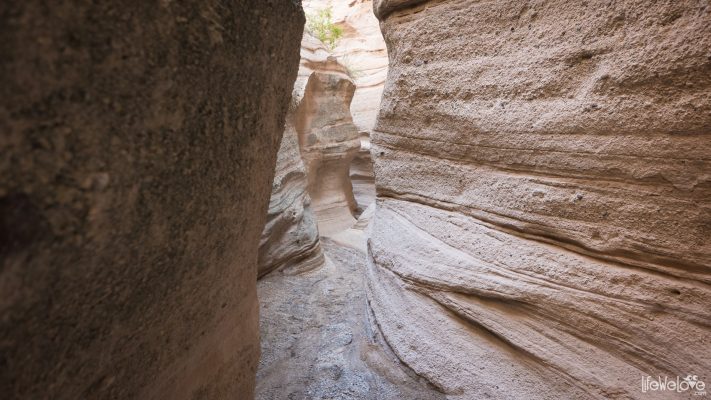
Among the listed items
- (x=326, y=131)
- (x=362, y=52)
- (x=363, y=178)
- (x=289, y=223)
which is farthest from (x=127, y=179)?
(x=362, y=52)

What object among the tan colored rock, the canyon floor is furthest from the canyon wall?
the tan colored rock

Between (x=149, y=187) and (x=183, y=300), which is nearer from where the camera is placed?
(x=149, y=187)

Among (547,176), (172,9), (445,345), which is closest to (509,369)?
(445,345)

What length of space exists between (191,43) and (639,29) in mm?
1861

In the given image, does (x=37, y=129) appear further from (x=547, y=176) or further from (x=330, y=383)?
(x=330, y=383)

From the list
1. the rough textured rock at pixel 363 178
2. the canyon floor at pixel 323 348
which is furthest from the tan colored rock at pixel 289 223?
the rough textured rock at pixel 363 178

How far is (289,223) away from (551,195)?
9.99 ft

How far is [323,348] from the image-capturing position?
9.50 feet

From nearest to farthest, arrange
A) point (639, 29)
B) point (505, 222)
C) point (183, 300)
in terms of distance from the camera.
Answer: point (183, 300) < point (639, 29) < point (505, 222)

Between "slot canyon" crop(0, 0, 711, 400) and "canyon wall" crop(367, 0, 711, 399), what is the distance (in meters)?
0.01

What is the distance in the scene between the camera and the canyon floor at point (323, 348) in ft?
8.02

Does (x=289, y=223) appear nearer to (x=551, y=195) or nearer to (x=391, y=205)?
(x=391, y=205)

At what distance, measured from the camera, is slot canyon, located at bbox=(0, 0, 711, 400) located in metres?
0.69

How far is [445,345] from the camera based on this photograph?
2408mm
